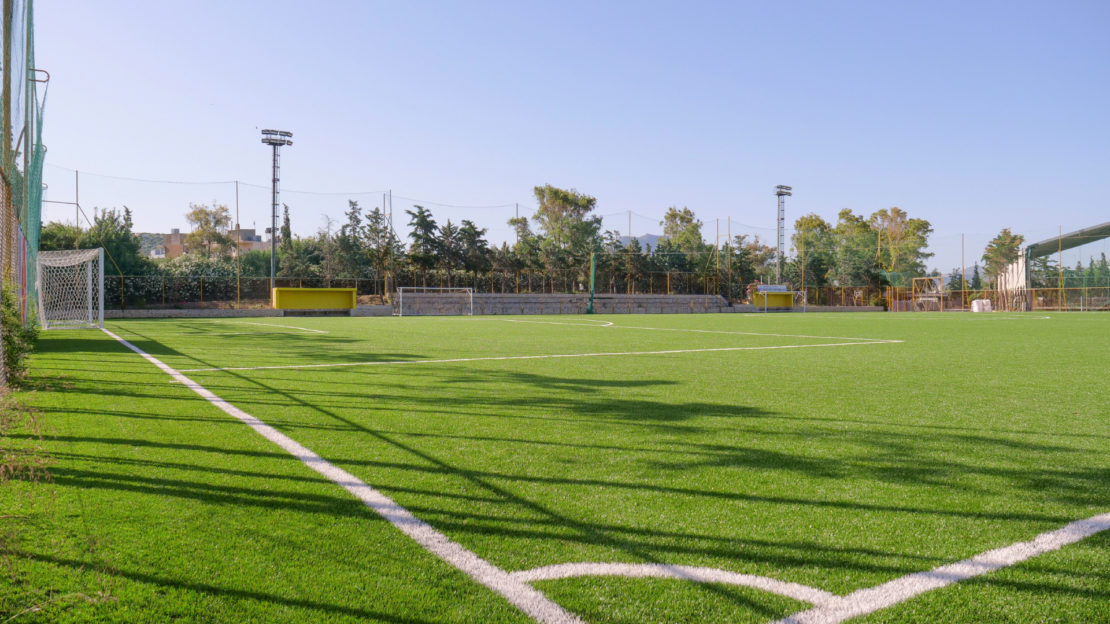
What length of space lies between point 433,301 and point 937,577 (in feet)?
108

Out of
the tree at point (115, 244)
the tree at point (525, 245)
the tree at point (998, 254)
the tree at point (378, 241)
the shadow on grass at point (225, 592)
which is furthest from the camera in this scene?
the tree at point (998, 254)

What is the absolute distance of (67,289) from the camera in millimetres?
20625

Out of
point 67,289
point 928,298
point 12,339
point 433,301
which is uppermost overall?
point 67,289

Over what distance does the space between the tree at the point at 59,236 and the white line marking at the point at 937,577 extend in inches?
1395

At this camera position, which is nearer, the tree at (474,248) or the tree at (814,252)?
the tree at (474,248)

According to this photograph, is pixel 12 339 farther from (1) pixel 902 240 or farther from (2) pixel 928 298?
(1) pixel 902 240

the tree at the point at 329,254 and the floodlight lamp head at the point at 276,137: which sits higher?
the floodlight lamp head at the point at 276,137

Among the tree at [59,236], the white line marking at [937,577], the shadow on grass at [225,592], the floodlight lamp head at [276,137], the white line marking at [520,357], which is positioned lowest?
the white line marking at [937,577]

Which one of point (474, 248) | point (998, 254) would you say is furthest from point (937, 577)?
point (998, 254)

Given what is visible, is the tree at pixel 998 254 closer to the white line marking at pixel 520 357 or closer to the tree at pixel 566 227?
the tree at pixel 566 227

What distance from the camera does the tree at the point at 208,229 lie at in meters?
47.0

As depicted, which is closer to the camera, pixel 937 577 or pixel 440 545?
pixel 937 577

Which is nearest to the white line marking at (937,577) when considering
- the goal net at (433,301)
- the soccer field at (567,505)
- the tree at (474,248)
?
the soccer field at (567,505)

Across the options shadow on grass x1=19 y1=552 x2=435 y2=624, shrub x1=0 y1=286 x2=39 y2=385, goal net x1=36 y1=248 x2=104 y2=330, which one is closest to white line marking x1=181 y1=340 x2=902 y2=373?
shrub x1=0 y1=286 x2=39 y2=385
